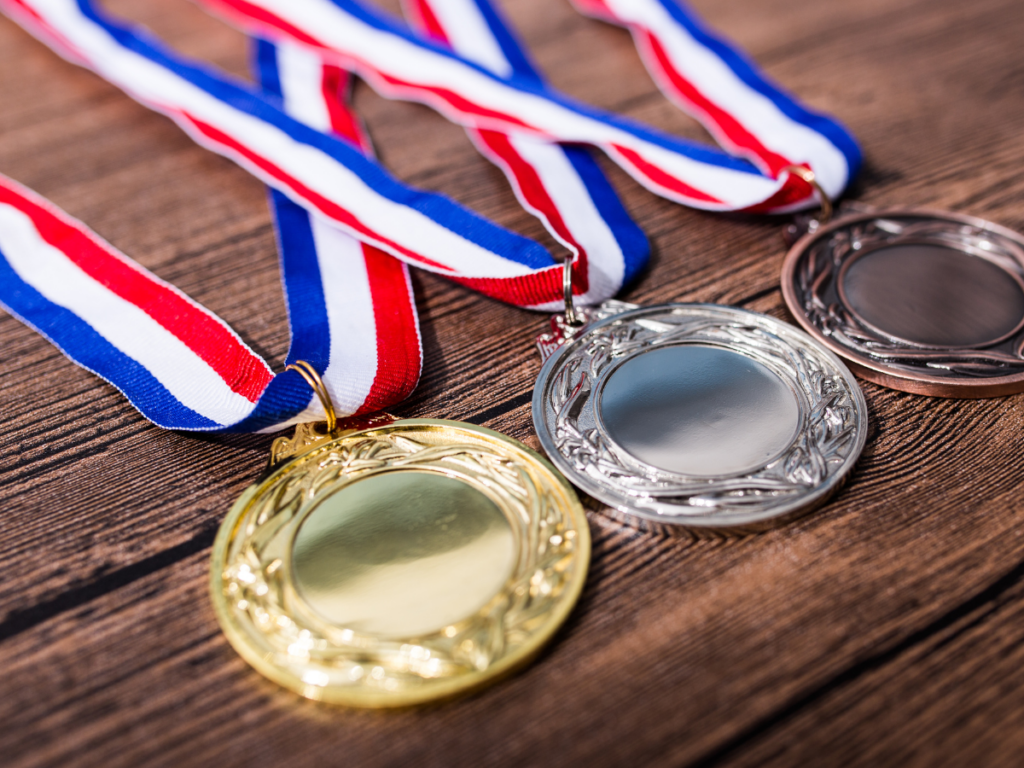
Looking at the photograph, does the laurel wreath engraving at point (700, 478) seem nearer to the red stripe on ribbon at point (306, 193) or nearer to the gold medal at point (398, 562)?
the gold medal at point (398, 562)

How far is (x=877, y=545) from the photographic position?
3.08ft

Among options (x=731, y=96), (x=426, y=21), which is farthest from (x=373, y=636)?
(x=426, y=21)

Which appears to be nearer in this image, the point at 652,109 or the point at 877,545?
the point at 877,545

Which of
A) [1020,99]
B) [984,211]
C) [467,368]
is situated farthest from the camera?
[1020,99]

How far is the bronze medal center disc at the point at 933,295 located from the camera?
1170 millimetres

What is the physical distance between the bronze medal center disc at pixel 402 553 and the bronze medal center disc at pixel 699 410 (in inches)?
8.0

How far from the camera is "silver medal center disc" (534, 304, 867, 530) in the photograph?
0.96 m

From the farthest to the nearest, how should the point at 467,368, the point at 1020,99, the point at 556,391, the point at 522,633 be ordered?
1. the point at 1020,99
2. the point at 467,368
3. the point at 556,391
4. the point at 522,633

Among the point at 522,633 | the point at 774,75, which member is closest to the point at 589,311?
the point at 522,633

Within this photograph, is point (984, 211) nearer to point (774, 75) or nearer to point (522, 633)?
point (774, 75)

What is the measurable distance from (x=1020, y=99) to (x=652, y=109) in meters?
0.69

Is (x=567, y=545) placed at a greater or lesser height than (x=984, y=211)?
lesser

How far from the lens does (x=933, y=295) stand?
1.23 metres

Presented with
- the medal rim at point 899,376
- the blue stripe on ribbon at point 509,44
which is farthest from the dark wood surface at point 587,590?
the blue stripe on ribbon at point 509,44
